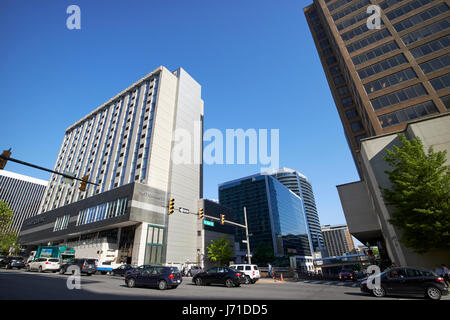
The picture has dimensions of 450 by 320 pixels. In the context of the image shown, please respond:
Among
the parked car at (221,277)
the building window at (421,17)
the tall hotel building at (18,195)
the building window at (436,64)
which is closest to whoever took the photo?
the parked car at (221,277)

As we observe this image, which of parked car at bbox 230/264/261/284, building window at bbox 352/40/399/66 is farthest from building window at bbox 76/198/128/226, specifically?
building window at bbox 352/40/399/66

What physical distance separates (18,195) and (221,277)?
5876 inches

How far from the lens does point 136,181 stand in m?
44.3

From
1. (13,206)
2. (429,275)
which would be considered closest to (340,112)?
(429,275)

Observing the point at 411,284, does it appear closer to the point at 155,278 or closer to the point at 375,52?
the point at 155,278

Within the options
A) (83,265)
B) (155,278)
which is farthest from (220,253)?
(155,278)

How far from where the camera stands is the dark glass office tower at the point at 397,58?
30.4 m

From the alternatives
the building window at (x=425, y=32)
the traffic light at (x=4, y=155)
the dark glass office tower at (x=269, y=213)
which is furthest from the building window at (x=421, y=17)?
the dark glass office tower at (x=269, y=213)

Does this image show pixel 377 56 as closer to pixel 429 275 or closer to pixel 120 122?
pixel 429 275

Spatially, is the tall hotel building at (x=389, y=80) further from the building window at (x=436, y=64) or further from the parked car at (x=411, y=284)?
the parked car at (x=411, y=284)

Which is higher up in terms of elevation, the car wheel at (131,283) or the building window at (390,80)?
the building window at (390,80)

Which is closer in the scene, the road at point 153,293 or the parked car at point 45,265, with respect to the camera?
the road at point 153,293

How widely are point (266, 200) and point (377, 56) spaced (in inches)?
4040

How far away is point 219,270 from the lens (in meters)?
17.1
